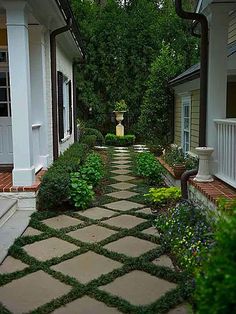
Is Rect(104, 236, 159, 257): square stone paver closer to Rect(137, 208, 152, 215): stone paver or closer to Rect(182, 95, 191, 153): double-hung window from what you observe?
Rect(137, 208, 152, 215): stone paver

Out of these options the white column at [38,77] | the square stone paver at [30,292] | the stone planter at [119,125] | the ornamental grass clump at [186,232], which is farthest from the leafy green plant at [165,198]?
the stone planter at [119,125]

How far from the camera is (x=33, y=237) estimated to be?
3.90 m

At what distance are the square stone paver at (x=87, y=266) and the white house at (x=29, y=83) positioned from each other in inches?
75.2

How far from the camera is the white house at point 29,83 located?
4.76m

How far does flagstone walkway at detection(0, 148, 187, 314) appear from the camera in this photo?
2559 millimetres

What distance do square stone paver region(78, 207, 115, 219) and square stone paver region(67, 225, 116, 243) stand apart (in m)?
0.46

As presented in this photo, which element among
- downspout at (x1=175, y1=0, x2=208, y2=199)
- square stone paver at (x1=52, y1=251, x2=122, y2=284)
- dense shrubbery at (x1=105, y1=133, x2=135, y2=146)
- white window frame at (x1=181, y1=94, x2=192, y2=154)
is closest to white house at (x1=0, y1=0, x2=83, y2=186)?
square stone paver at (x1=52, y1=251, x2=122, y2=284)

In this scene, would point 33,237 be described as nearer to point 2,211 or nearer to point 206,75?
point 2,211

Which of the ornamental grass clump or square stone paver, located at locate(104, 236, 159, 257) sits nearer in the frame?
the ornamental grass clump

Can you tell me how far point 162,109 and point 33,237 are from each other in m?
6.69

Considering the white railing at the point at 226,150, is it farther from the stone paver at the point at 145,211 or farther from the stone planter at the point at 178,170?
the stone planter at the point at 178,170

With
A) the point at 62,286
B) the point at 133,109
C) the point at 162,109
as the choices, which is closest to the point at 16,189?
the point at 62,286

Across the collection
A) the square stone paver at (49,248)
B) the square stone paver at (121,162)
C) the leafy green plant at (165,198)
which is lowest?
the square stone paver at (49,248)

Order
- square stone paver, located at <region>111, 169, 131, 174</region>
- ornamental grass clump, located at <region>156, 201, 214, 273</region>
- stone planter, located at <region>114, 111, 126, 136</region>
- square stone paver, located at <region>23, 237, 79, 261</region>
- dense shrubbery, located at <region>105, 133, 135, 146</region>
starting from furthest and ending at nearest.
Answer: stone planter, located at <region>114, 111, 126, 136</region>
dense shrubbery, located at <region>105, 133, 135, 146</region>
square stone paver, located at <region>111, 169, 131, 174</region>
square stone paver, located at <region>23, 237, 79, 261</region>
ornamental grass clump, located at <region>156, 201, 214, 273</region>
